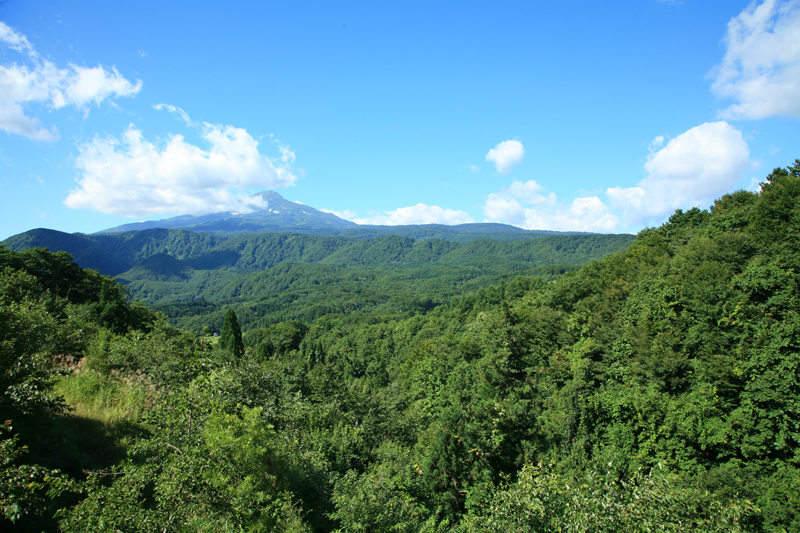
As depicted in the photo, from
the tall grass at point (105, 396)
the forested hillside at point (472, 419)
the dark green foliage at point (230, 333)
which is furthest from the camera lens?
the dark green foliage at point (230, 333)

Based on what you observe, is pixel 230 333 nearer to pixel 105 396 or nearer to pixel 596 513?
pixel 105 396

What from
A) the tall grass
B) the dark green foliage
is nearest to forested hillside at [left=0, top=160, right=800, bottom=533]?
the tall grass

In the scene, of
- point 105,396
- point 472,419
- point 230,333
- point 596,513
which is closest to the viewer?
point 596,513

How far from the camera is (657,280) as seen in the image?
29.4 meters

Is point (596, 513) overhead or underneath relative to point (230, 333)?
overhead

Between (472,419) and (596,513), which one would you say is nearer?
(596,513)

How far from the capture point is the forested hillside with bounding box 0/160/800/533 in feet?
25.1

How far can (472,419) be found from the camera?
23.0 metres

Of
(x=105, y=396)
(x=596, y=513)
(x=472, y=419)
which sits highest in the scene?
(x=105, y=396)

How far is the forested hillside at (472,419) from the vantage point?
302 inches

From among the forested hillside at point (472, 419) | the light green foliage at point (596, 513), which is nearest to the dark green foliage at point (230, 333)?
the forested hillside at point (472, 419)

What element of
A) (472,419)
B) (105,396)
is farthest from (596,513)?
(105,396)

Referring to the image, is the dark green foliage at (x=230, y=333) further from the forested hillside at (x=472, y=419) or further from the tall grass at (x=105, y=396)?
the tall grass at (x=105, y=396)

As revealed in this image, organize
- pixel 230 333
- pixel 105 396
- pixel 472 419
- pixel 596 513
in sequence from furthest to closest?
pixel 230 333
pixel 472 419
pixel 105 396
pixel 596 513
